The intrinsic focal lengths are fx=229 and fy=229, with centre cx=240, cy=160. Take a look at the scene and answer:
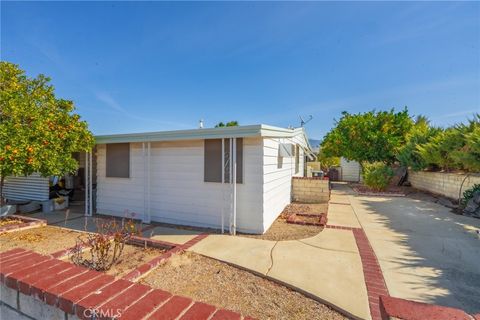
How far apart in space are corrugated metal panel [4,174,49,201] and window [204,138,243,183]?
7160 millimetres

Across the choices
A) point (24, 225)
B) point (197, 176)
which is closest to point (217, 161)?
point (197, 176)

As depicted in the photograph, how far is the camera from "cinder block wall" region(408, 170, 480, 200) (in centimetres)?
961

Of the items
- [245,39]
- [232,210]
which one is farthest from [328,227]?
[245,39]

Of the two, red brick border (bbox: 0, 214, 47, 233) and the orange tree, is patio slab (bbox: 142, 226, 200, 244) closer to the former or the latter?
red brick border (bbox: 0, 214, 47, 233)

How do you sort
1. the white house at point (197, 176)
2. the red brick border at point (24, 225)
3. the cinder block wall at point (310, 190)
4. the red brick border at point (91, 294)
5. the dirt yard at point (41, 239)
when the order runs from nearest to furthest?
the red brick border at point (91, 294)
the dirt yard at point (41, 239)
the white house at point (197, 176)
the red brick border at point (24, 225)
the cinder block wall at point (310, 190)

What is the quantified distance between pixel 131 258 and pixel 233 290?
2150mm

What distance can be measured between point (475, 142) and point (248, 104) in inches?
511

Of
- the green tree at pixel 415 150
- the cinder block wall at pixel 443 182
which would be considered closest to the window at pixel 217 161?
the cinder block wall at pixel 443 182

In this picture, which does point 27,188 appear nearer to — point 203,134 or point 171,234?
point 171,234

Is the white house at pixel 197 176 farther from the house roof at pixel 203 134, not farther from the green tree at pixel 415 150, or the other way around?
the green tree at pixel 415 150

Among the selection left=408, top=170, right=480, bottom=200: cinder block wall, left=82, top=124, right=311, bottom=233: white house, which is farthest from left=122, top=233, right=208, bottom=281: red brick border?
left=408, top=170, right=480, bottom=200: cinder block wall

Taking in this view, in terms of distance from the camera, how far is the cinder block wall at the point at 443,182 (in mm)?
9609

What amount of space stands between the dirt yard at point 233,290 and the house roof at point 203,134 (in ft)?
9.59

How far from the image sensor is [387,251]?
477 centimetres
